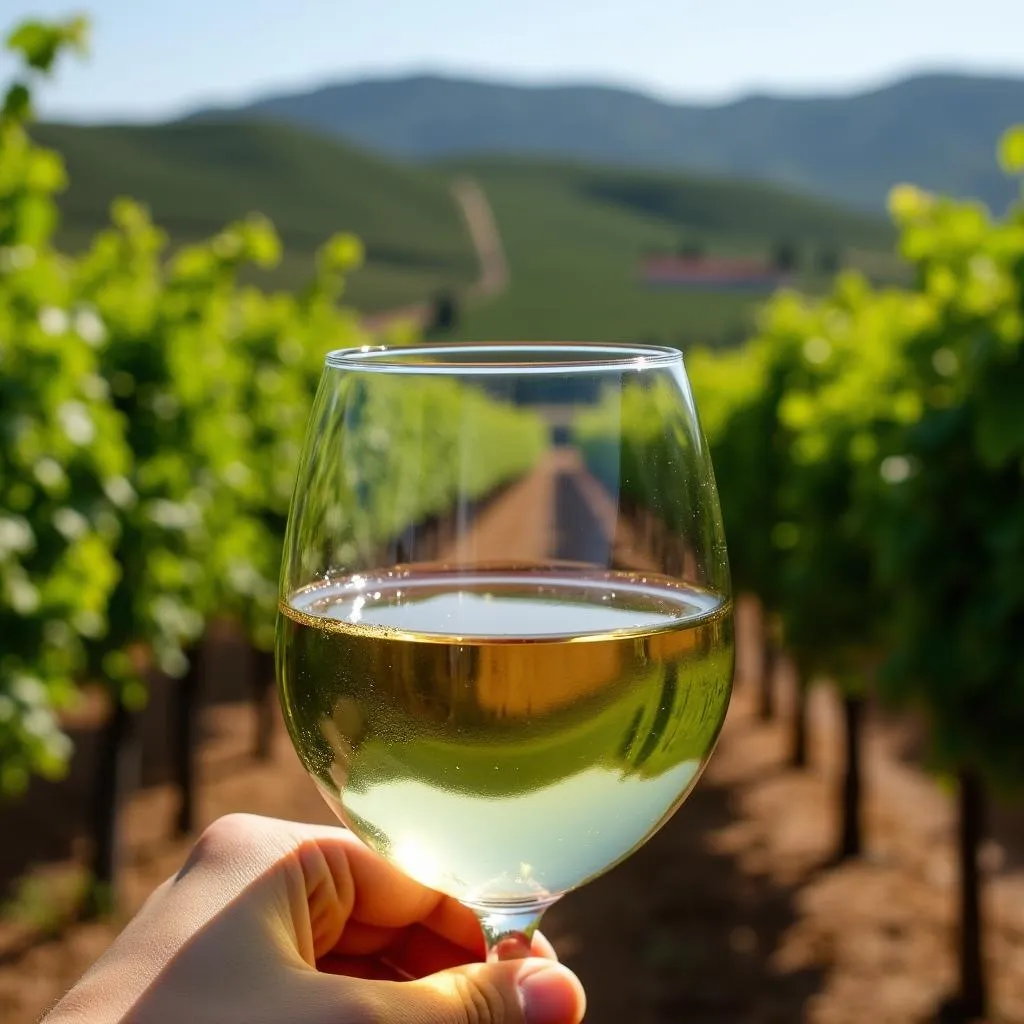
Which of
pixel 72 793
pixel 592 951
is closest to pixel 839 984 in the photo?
pixel 592 951

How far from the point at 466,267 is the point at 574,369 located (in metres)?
85.9

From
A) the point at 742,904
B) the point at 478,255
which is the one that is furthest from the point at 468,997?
the point at 478,255

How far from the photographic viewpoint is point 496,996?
122 centimetres

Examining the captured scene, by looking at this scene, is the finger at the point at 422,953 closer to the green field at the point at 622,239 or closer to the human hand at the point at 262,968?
the human hand at the point at 262,968

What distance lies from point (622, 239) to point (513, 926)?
104434mm

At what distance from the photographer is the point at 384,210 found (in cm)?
9138

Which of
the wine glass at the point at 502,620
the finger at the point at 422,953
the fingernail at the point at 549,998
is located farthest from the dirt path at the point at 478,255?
the fingernail at the point at 549,998

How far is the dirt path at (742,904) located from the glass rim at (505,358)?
211 inches

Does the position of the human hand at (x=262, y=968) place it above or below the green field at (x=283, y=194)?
below

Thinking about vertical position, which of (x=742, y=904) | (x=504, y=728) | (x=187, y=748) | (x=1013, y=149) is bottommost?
(x=742, y=904)

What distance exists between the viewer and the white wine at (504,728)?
1163 mm

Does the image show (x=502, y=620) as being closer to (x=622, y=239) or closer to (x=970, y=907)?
(x=970, y=907)

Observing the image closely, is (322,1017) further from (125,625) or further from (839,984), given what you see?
(839,984)

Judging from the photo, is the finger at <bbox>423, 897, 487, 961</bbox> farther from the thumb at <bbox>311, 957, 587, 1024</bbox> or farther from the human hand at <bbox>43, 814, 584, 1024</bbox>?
the thumb at <bbox>311, 957, 587, 1024</bbox>
